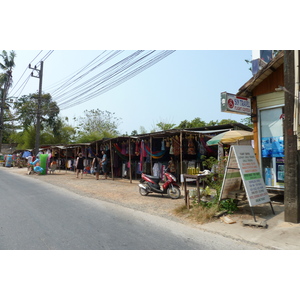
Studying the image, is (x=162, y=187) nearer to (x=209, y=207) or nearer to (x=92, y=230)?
(x=209, y=207)

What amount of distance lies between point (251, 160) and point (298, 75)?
2235 mm

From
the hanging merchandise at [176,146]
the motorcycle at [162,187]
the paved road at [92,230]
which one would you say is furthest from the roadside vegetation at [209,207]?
the hanging merchandise at [176,146]

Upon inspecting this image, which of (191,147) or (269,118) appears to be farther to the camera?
(191,147)

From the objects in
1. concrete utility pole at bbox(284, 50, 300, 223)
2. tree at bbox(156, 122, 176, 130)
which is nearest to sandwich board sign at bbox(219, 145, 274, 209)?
concrete utility pole at bbox(284, 50, 300, 223)

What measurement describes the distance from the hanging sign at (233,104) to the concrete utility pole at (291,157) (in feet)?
7.41

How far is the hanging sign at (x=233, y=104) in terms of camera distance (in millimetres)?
7777

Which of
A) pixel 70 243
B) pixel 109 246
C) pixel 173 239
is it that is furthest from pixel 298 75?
pixel 70 243

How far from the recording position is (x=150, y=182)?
980 centimetres

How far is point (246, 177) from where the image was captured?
239 inches

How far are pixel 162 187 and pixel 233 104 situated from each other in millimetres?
3998

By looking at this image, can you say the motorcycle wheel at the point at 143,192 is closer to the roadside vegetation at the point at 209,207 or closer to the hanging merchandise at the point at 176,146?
the roadside vegetation at the point at 209,207

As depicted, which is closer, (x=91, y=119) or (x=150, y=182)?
(x=150, y=182)

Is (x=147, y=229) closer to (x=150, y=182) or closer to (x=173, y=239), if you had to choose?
(x=173, y=239)

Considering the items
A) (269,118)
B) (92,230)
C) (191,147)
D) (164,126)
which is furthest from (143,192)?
(164,126)
